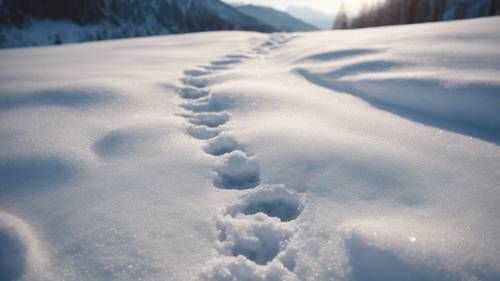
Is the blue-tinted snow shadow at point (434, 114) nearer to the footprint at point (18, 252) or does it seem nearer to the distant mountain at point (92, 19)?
the footprint at point (18, 252)

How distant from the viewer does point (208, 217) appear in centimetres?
118

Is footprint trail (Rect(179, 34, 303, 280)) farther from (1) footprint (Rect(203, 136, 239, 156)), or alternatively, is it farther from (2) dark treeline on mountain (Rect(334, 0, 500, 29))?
(2) dark treeline on mountain (Rect(334, 0, 500, 29))

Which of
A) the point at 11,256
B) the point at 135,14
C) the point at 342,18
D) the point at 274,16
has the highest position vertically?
the point at 342,18

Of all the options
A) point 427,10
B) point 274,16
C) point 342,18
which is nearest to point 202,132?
point 342,18

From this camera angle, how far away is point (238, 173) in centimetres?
150

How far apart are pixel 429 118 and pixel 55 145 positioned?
219 cm

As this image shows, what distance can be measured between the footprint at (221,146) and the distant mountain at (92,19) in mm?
23225

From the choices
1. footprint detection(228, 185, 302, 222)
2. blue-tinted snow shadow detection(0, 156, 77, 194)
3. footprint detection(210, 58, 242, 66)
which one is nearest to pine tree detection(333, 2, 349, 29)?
footprint detection(210, 58, 242, 66)

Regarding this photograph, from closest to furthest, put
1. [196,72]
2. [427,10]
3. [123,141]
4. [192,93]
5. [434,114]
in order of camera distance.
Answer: [123,141], [434,114], [192,93], [196,72], [427,10]

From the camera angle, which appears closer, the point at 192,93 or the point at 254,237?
the point at 254,237

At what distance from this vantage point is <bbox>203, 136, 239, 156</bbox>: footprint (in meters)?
1.72

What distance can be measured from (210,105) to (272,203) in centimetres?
130

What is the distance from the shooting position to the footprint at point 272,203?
1239 millimetres

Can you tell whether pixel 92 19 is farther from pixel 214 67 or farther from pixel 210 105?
pixel 210 105
